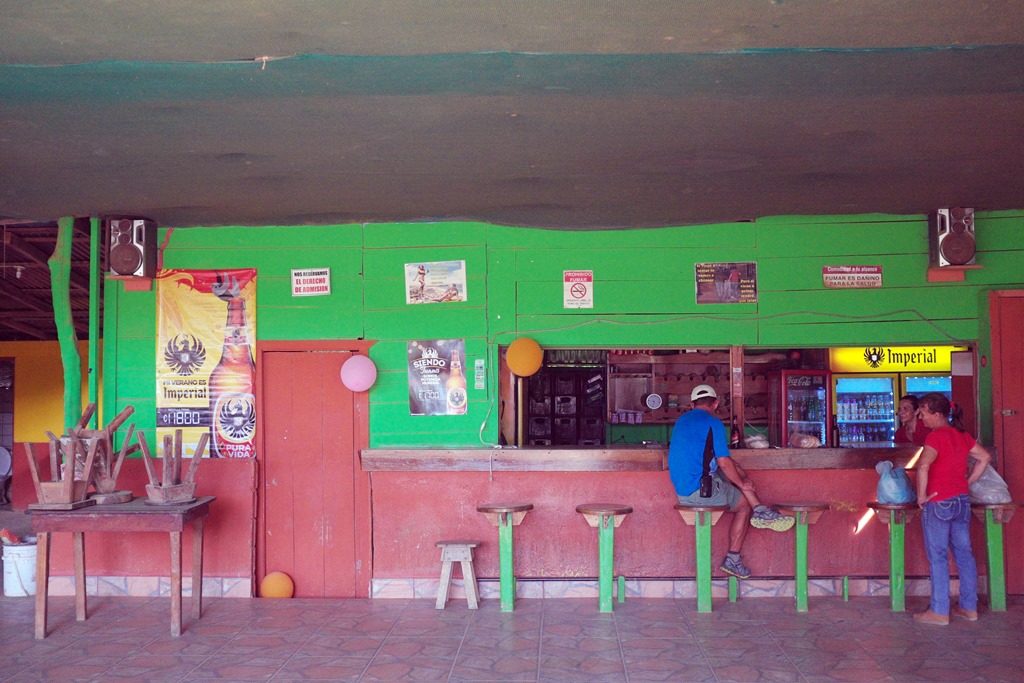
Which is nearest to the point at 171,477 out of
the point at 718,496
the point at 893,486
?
the point at 718,496

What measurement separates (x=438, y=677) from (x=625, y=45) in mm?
3640

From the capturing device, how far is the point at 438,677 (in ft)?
17.6

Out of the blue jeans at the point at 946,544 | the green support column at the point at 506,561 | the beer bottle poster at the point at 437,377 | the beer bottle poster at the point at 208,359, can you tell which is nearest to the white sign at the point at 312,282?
the beer bottle poster at the point at 208,359

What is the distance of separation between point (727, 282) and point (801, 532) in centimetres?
207

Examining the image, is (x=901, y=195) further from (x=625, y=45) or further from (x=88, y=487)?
(x=88, y=487)

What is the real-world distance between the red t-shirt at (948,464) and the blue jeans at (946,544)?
7 centimetres

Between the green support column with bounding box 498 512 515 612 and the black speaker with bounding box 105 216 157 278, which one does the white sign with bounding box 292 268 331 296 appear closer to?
the black speaker with bounding box 105 216 157 278

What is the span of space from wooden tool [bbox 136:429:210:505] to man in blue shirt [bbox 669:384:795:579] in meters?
3.48

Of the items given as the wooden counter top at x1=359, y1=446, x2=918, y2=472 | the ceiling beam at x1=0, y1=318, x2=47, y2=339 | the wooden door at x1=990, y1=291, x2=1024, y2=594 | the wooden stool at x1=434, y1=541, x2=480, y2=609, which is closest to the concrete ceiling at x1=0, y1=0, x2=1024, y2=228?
the wooden door at x1=990, y1=291, x2=1024, y2=594

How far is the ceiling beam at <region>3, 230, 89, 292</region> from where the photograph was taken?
414 inches

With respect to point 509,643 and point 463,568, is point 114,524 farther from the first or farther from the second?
point 509,643

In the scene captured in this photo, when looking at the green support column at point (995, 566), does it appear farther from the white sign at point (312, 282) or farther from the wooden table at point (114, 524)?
the wooden table at point (114, 524)

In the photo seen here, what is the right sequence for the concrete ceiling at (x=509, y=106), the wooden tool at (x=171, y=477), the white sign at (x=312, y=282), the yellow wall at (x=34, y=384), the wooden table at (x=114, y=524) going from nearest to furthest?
1. the concrete ceiling at (x=509, y=106)
2. the wooden table at (x=114, y=524)
3. the wooden tool at (x=171, y=477)
4. the white sign at (x=312, y=282)
5. the yellow wall at (x=34, y=384)

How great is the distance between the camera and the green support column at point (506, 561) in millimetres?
6910
